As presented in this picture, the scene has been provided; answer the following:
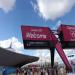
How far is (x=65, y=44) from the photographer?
130 ft

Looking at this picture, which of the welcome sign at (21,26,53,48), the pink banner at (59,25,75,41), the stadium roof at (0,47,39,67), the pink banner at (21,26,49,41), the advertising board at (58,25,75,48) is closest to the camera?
the stadium roof at (0,47,39,67)

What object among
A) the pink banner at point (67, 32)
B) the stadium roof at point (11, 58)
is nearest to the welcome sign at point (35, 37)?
the pink banner at point (67, 32)

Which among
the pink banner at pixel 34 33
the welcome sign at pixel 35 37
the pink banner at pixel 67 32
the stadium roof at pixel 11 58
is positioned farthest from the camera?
the pink banner at pixel 67 32

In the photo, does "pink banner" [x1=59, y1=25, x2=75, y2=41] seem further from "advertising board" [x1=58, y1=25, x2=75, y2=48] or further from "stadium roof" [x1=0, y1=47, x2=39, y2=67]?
"stadium roof" [x1=0, y1=47, x2=39, y2=67]

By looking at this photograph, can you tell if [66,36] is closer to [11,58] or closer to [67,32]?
[67,32]

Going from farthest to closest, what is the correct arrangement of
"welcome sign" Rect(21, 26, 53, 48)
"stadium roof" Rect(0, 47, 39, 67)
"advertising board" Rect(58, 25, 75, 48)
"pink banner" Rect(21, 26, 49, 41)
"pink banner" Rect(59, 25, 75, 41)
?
1. "pink banner" Rect(59, 25, 75, 41)
2. "advertising board" Rect(58, 25, 75, 48)
3. "pink banner" Rect(21, 26, 49, 41)
4. "welcome sign" Rect(21, 26, 53, 48)
5. "stadium roof" Rect(0, 47, 39, 67)

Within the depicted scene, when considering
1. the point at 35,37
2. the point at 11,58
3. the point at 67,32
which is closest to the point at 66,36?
the point at 67,32

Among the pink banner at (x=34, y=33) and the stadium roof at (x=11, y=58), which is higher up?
the pink banner at (x=34, y=33)

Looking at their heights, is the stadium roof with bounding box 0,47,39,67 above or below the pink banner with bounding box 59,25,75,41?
below

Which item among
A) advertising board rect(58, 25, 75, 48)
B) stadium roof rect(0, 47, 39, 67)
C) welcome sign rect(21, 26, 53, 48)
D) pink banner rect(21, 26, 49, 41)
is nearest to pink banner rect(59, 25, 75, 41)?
advertising board rect(58, 25, 75, 48)

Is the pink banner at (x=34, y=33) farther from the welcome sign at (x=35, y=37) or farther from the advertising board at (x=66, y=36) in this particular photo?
the advertising board at (x=66, y=36)

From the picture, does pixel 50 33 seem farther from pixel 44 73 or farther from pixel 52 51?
pixel 44 73

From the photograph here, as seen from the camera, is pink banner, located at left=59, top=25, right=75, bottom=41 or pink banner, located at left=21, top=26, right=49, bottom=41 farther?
pink banner, located at left=59, top=25, right=75, bottom=41

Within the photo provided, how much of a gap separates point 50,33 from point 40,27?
1844 millimetres
